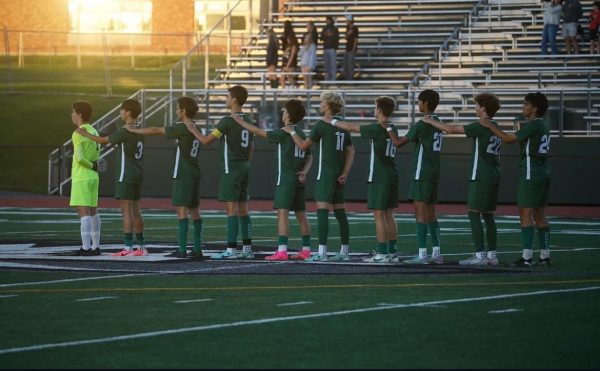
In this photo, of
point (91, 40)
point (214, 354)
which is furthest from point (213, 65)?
point (214, 354)

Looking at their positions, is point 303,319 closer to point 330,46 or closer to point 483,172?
point 483,172

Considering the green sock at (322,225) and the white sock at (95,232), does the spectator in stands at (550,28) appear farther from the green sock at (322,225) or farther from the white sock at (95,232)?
the white sock at (95,232)

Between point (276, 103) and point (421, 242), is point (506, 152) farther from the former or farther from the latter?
point (421, 242)

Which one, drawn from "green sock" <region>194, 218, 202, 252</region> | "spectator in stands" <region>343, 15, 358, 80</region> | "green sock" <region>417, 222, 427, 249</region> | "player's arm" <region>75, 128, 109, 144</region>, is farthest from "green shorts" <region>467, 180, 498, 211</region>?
"spectator in stands" <region>343, 15, 358, 80</region>

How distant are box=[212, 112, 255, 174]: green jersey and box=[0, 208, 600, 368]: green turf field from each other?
54.9 inches

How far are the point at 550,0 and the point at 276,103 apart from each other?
7.70 meters

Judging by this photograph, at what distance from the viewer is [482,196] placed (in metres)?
14.2

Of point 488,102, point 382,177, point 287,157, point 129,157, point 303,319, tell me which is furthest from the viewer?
point 129,157

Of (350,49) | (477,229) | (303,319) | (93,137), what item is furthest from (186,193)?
(350,49)

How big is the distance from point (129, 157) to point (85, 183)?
1.88ft

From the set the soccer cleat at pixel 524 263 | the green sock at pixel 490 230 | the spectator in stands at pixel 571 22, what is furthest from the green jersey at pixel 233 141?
the spectator in stands at pixel 571 22

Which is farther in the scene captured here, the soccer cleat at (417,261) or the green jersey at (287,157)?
the green jersey at (287,157)

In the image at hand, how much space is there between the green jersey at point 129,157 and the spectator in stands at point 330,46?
1623 cm

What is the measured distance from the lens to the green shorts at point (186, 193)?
14.8 meters
